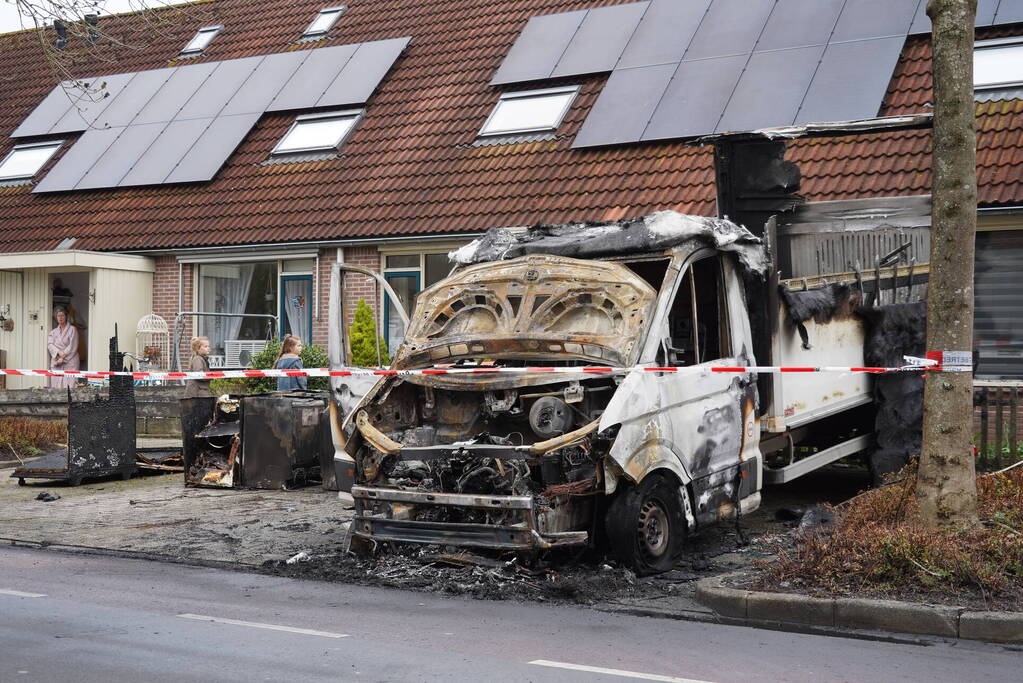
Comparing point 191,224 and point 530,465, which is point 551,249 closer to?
point 530,465

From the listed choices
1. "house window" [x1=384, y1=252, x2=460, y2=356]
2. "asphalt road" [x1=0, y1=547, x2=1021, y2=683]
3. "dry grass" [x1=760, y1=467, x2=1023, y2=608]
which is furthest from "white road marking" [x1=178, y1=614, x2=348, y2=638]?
"house window" [x1=384, y1=252, x2=460, y2=356]

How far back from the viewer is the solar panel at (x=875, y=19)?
55.7 ft

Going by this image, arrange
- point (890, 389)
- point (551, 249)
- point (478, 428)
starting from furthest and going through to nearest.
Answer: point (890, 389) < point (551, 249) < point (478, 428)

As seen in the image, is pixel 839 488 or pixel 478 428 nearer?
pixel 478 428

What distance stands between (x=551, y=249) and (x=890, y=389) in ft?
13.0

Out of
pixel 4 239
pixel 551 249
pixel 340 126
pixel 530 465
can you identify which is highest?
pixel 340 126

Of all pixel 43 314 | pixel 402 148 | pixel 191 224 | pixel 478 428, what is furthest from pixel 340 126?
pixel 478 428

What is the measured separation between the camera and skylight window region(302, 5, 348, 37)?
76.1 feet

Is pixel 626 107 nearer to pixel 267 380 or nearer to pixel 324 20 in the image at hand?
pixel 267 380

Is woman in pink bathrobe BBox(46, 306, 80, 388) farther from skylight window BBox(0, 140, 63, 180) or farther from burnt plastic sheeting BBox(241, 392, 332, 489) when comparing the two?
burnt plastic sheeting BBox(241, 392, 332, 489)

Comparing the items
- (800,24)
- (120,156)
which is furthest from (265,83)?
(800,24)

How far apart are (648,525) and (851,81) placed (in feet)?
31.5

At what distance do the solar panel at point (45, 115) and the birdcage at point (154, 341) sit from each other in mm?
5439

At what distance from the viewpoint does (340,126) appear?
20.6 m
